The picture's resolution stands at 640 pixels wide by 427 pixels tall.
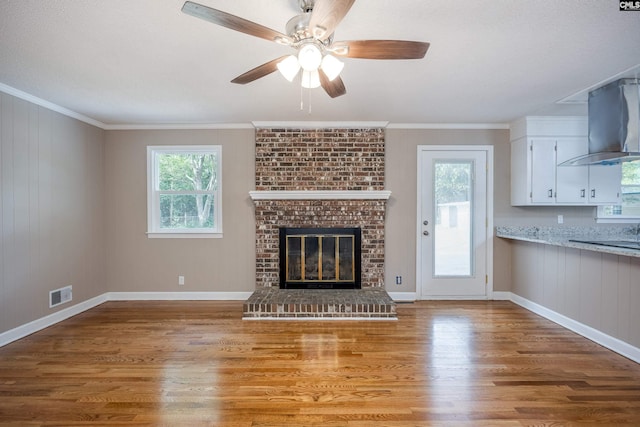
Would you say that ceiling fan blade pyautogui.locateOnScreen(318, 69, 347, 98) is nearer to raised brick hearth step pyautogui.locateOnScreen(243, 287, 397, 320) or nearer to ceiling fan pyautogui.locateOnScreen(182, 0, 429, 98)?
ceiling fan pyautogui.locateOnScreen(182, 0, 429, 98)

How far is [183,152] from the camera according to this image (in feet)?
14.2

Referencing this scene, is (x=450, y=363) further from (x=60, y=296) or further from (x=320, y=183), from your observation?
(x=60, y=296)

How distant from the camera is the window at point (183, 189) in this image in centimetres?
430

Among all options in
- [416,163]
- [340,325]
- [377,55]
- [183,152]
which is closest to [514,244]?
[416,163]

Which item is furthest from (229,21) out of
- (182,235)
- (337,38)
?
(182,235)

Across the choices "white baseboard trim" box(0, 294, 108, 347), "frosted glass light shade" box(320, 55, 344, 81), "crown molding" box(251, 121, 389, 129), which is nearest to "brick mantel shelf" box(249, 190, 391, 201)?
"crown molding" box(251, 121, 389, 129)

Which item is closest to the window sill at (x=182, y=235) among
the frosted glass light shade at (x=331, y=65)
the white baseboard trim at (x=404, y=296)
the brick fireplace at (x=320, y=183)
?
the brick fireplace at (x=320, y=183)

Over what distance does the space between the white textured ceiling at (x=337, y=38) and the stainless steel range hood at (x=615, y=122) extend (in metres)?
0.21

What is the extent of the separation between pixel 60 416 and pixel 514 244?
194 inches

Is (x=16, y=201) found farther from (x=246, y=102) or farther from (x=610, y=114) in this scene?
(x=610, y=114)

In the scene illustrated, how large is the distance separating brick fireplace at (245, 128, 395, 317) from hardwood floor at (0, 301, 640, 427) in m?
1.05

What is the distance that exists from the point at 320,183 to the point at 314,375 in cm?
248

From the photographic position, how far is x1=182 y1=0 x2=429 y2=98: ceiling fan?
1.38 m

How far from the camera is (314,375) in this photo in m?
2.31
